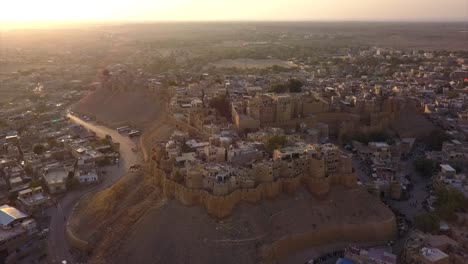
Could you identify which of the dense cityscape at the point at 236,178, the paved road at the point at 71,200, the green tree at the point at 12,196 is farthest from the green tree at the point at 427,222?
the green tree at the point at 12,196

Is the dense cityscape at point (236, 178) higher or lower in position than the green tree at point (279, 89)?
lower

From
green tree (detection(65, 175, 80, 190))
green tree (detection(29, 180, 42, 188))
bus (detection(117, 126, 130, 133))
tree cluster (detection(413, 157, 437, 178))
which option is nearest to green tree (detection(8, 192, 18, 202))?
green tree (detection(29, 180, 42, 188))

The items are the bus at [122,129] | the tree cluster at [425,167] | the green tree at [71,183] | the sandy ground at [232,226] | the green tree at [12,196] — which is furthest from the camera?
the bus at [122,129]

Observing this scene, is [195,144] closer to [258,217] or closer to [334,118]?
[258,217]

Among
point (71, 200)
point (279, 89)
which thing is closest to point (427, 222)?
point (71, 200)

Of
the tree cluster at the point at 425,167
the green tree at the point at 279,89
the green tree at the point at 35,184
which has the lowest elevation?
the green tree at the point at 35,184

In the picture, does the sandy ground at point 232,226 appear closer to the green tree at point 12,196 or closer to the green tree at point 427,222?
the green tree at point 427,222

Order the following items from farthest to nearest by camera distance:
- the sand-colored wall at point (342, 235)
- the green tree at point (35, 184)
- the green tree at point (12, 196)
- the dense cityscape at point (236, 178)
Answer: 1. the green tree at point (35, 184)
2. the green tree at point (12, 196)
3. the sand-colored wall at point (342, 235)
4. the dense cityscape at point (236, 178)
